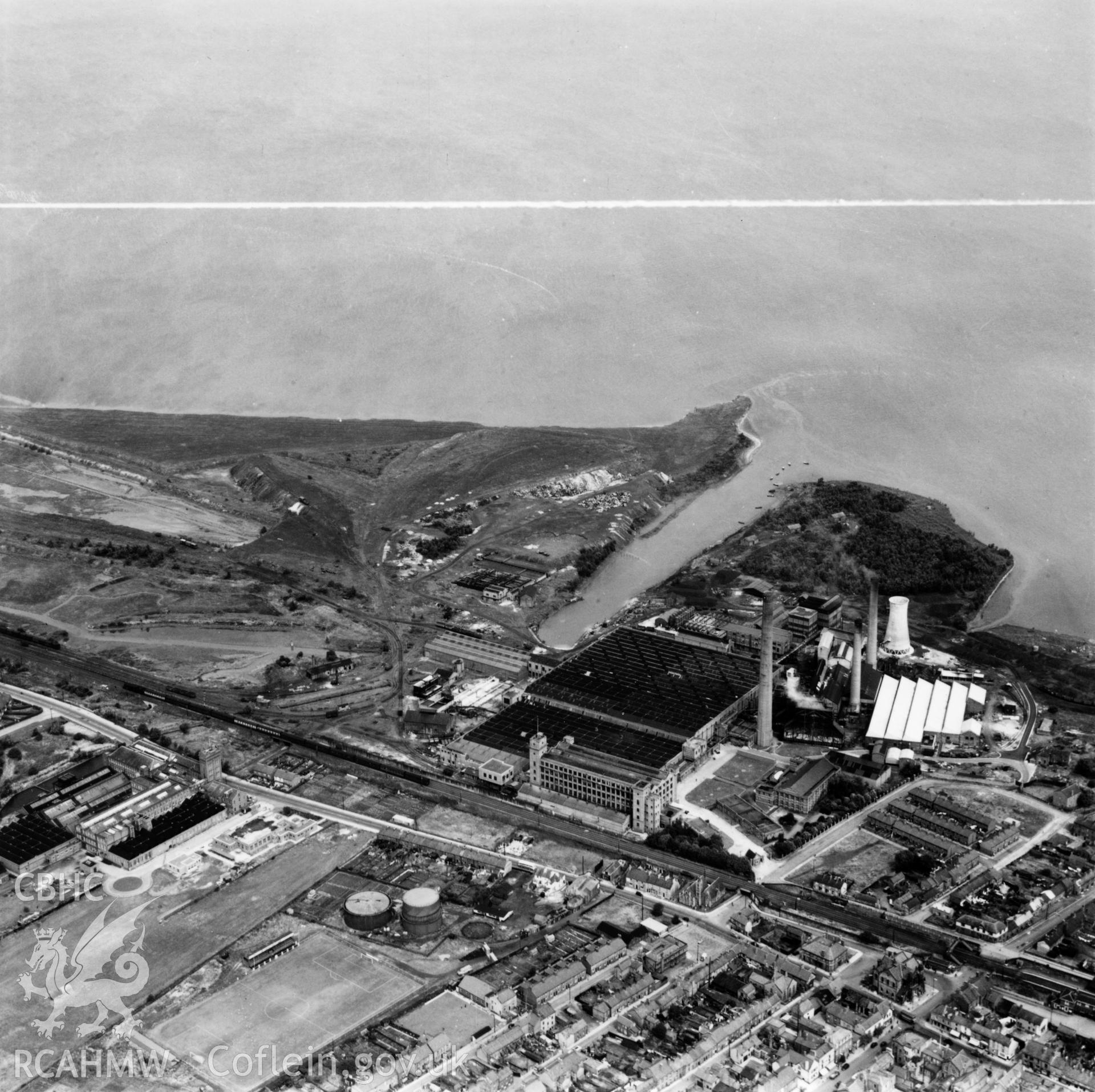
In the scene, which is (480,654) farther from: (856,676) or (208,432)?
(208,432)

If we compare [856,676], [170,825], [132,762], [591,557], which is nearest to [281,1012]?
[170,825]

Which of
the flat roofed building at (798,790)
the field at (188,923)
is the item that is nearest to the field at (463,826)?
the field at (188,923)

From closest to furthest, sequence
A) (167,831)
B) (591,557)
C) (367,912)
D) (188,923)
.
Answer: (367,912) < (188,923) < (167,831) < (591,557)

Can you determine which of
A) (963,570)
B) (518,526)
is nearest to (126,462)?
(518,526)

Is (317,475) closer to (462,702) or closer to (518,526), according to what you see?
(518,526)

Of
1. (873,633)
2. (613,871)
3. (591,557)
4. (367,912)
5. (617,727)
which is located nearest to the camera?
(367,912)

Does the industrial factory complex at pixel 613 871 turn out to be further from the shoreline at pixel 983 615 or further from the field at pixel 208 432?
the field at pixel 208 432

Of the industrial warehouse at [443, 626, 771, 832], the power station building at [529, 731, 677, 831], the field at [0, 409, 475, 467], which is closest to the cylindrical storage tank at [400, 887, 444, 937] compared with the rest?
the industrial warehouse at [443, 626, 771, 832]
